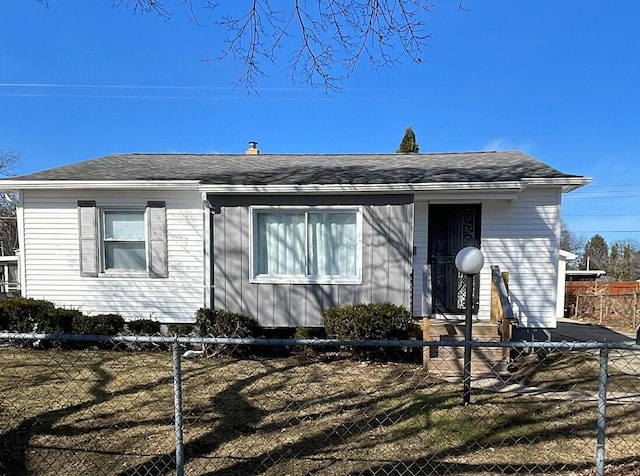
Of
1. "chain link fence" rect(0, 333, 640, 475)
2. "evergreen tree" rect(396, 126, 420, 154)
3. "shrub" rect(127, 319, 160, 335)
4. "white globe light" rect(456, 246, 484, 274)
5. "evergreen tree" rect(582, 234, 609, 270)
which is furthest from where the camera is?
"evergreen tree" rect(582, 234, 609, 270)

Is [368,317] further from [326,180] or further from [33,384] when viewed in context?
[33,384]

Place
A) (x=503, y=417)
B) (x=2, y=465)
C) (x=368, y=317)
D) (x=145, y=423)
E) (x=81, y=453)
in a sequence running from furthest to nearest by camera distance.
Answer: (x=368, y=317)
(x=503, y=417)
(x=145, y=423)
(x=81, y=453)
(x=2, y=465)

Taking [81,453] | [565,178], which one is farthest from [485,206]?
[81,453]

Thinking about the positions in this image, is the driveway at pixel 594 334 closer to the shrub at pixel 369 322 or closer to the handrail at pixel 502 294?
the handrail at pixel 502 294

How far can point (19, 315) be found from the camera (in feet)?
22.9

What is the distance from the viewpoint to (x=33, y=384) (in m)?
5.09

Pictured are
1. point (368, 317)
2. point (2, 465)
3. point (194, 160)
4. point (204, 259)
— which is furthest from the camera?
point (194, 160)

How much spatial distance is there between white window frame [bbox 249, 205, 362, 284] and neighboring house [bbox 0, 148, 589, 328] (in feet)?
0.08

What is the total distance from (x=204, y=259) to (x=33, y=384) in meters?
3.28

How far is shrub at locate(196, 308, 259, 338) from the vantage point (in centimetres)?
679

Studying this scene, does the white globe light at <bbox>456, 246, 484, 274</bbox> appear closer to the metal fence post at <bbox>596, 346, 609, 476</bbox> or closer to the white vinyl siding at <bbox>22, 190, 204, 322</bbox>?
the metal fence post at <bbox>596, 346, 609, 476</bbox>

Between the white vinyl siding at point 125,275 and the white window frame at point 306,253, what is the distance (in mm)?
1401

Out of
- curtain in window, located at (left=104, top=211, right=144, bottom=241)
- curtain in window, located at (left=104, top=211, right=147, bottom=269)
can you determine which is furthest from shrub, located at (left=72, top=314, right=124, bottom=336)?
curtain in window, located at (left=104, top=211, right=144, bottom=241)

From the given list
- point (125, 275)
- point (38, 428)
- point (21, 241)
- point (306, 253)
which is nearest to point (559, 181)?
point (306, 253)
